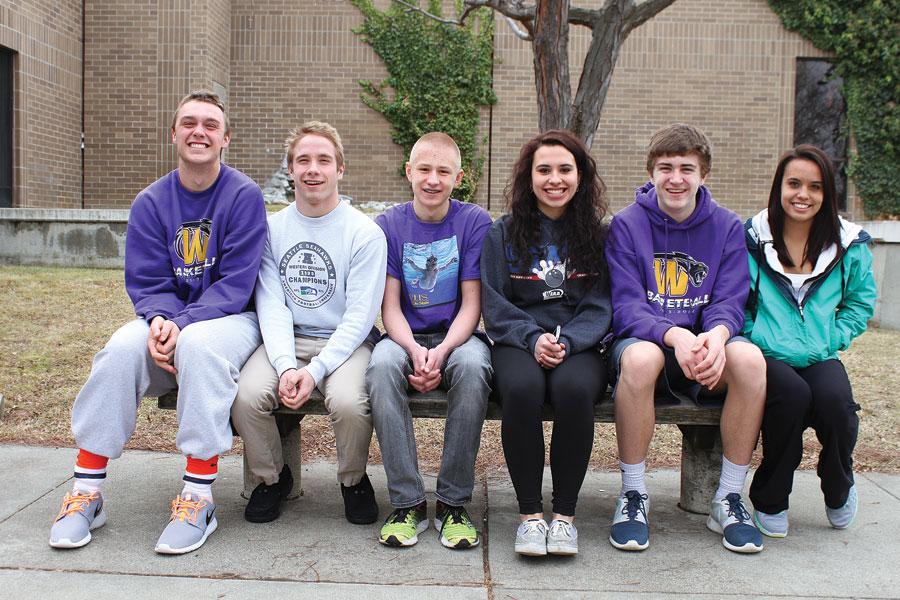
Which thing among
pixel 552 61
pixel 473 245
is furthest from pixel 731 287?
pixel 552 61

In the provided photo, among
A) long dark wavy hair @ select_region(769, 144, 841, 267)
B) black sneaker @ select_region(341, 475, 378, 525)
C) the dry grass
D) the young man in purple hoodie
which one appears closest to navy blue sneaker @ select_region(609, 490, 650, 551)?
the young man in purple hoodie

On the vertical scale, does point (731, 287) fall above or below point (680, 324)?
above

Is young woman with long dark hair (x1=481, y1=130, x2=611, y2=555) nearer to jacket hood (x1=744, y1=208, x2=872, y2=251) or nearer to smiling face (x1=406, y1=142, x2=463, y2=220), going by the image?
smiling face (x1=406, y1=142, x2=463, y2=220)

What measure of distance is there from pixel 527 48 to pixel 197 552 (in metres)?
12.8

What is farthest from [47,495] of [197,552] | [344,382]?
[344,382]

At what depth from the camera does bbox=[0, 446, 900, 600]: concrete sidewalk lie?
2.76 meters

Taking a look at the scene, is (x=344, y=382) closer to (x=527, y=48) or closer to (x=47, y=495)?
(x=47, y=495)

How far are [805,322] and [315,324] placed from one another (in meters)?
2.06

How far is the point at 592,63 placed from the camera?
7.52 meters

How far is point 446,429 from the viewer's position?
3.24m

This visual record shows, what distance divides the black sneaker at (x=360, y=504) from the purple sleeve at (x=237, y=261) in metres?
0.89

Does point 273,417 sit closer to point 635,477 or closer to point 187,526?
point 187,526

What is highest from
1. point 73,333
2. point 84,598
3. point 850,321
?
point 850,321

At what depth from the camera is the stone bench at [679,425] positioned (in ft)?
10.8
